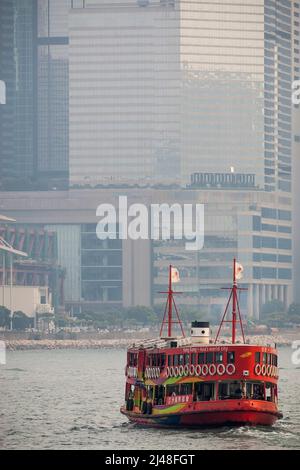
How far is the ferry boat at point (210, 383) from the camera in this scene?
104 metres

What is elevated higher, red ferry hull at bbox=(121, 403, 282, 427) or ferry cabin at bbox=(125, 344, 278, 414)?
ferry cabin at bbox=(125, 344, 278, 414)

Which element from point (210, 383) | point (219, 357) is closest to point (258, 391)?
point (210, 383)

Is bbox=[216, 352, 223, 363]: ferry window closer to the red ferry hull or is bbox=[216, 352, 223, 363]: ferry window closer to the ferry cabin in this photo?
the ferry cabin

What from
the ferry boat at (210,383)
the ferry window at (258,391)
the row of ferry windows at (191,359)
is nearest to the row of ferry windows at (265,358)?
→ the ferry boat at (210,383)

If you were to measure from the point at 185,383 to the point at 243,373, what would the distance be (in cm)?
400

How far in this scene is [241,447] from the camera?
324ft

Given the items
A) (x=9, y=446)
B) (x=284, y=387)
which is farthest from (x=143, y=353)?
(x=284, y=387)

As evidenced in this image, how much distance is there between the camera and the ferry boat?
4075 inches

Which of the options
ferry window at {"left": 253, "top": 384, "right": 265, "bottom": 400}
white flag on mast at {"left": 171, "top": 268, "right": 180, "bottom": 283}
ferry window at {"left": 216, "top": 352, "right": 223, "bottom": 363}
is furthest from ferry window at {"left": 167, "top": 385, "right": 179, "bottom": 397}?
white flag on mast at {"left": 171, "top": 268, "right": 180, "bottom": 283}

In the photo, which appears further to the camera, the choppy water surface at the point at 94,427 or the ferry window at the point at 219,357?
the ferry window at the point at 219,357

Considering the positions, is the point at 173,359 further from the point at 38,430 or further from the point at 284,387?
the point at 284,387

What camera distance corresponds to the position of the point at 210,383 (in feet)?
342

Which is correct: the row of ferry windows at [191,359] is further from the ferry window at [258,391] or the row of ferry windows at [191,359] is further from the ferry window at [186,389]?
the ferry window at [258,391]
